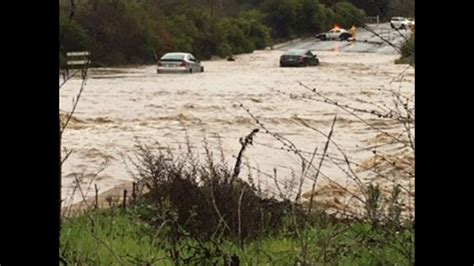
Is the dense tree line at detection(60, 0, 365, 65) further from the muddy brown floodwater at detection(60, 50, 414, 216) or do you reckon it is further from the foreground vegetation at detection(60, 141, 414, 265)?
the foreground vegetation at detection(60, 141, 414, 265)

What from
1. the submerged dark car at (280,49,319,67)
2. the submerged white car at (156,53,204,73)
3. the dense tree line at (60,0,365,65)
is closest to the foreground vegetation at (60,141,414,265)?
the dense tree line at (60,0,365,65)

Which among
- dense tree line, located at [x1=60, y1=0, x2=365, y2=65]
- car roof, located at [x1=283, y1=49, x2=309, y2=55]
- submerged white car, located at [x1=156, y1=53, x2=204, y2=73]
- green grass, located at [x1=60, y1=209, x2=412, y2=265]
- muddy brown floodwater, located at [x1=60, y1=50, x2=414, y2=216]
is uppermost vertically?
dense tree line, located at [x1=60, y1=0, x2=365, y2=65]

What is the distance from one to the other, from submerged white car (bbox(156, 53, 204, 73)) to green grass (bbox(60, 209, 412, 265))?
68.6 ft

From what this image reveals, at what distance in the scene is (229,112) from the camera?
59.5ft

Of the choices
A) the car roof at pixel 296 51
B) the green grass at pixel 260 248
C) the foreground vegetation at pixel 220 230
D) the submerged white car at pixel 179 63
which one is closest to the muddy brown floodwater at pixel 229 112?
the submerged white car at pixel 179 63

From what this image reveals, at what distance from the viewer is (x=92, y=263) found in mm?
2061

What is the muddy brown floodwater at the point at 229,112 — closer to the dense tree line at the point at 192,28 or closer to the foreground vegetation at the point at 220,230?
the dense tree line at the point at 192,28

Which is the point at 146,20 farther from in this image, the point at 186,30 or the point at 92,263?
the point at 92,263

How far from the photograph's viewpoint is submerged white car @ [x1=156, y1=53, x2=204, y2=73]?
24.4 meters

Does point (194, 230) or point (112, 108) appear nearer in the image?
point (194, 230)

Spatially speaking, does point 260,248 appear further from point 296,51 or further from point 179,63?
point 296,51

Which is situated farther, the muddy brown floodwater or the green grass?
the muddy brown floodwater
